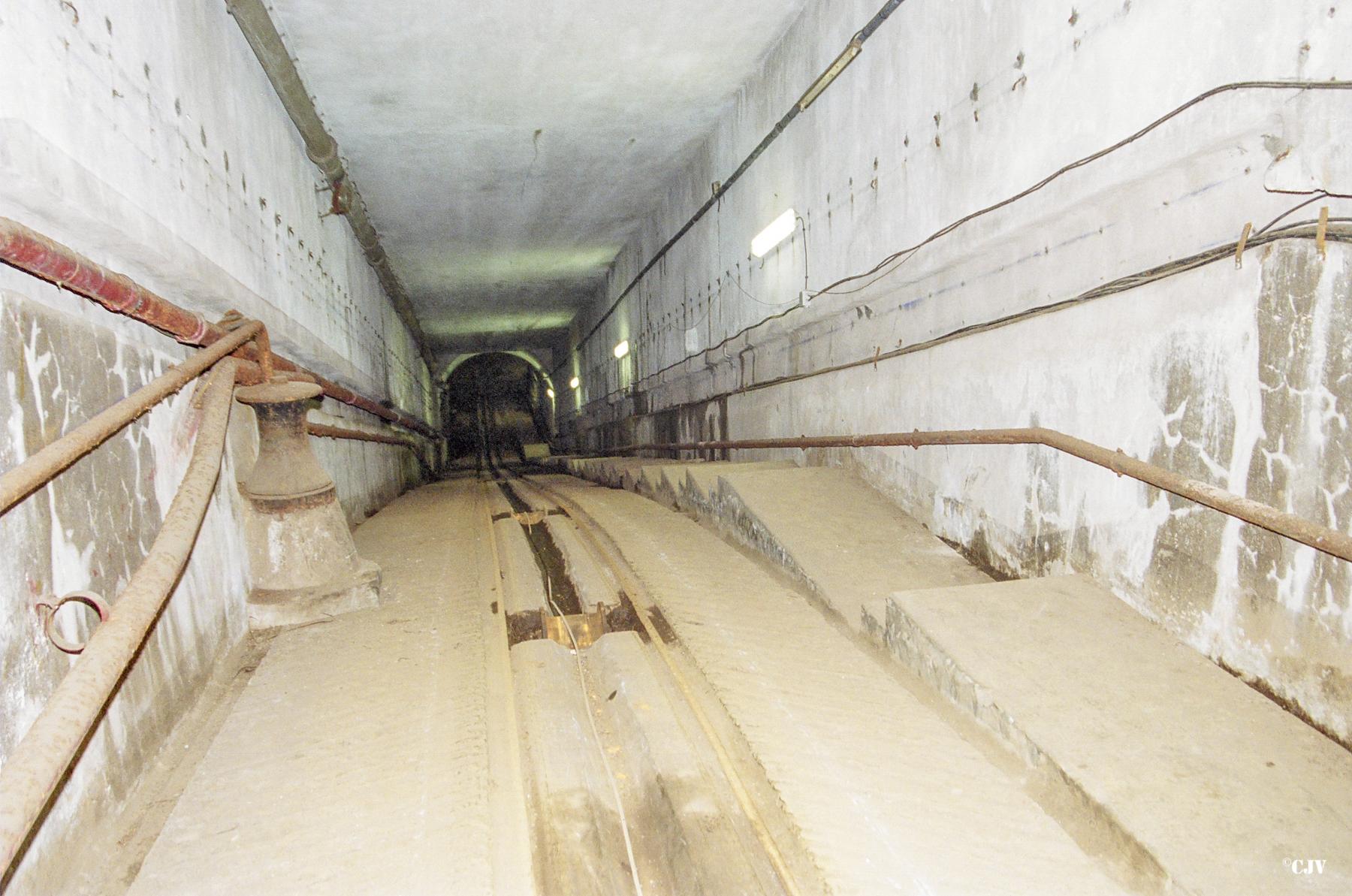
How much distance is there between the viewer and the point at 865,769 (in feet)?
7.93

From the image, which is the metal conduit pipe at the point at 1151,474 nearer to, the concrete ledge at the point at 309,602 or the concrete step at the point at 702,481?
the concrete step at the point at 702,481

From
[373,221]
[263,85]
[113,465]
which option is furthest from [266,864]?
[373,221]

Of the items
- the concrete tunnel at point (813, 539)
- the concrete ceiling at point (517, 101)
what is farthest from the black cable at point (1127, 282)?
the concrete ceiling at point (517, 101)

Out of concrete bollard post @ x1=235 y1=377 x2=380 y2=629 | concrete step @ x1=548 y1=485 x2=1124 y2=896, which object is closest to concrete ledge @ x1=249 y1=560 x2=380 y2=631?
concrete bollard post @ x1=235 y1=377 x2=380 y2=629

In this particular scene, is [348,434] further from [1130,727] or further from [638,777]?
[1130,727]

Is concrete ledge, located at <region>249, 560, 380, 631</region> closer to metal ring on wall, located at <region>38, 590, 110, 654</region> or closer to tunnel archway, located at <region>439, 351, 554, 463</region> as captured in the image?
metal ring on wall, located at <region>38, 590, 110, 654</region>

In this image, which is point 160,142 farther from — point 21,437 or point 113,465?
point 21,437

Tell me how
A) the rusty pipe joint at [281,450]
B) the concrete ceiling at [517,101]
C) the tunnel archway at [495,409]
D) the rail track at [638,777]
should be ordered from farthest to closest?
1. the tunnel archway at [495,409]
2. the concrete ceiling at [517,101]
3. the rusty pipe joint at [281,450]
4. the rail track at [638,777]

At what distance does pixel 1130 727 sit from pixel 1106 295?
2000 mm

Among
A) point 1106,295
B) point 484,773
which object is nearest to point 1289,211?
point 1106,295

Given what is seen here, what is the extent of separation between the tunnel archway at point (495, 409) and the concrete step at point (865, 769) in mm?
25653

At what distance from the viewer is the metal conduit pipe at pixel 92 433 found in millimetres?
1683

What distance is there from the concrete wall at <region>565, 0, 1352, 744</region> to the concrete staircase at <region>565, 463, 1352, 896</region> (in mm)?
217

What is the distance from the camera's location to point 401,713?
2850mm
